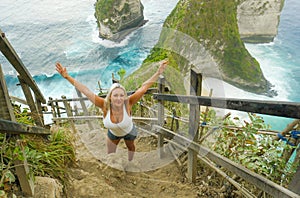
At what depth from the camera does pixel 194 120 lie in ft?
7.78

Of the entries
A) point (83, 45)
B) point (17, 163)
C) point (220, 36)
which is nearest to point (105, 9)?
point (83, 45)

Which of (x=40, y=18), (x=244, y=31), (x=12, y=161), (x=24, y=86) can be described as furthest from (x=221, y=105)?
(x=40, y=18)

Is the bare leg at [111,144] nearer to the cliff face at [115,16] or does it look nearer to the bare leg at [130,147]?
the bare leg at [130,147]

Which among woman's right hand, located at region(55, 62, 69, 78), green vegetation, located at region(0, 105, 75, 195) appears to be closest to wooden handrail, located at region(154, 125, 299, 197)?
green vegetation, located at region(0, 105, 75, 195)

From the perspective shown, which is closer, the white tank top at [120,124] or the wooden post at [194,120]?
the wooden post at [194,120]

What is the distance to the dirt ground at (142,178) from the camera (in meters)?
2.31

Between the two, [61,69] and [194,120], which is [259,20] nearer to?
[194,120]

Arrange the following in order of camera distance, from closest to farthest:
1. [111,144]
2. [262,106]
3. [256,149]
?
[262,106] → [256,149] → [111,144]

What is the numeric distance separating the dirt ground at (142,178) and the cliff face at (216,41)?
18.7 meters

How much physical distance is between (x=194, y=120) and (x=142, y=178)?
36.6 inches

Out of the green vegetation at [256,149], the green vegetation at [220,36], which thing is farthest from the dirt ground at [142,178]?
the green vegetation at [220,36]

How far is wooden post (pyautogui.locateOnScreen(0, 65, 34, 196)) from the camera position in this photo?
1.49 metres

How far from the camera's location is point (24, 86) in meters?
2.36

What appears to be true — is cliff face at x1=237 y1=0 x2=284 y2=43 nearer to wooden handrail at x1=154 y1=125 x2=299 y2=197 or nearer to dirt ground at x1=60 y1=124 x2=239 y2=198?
dirt ground at x1=60 y1=124 x2=239 y2=198
